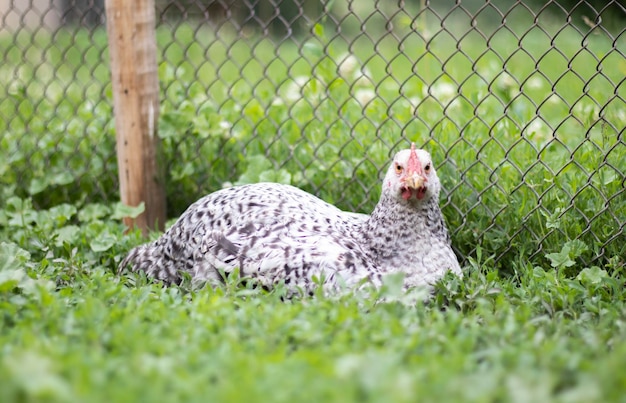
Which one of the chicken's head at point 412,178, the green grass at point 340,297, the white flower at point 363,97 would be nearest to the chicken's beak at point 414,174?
the chicken's head at point 412,178

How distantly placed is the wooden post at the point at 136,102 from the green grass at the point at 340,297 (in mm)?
157

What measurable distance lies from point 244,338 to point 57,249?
177 centimetres

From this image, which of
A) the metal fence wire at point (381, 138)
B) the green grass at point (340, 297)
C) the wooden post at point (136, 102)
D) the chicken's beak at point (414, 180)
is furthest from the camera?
the wooden post at point (136, 102)

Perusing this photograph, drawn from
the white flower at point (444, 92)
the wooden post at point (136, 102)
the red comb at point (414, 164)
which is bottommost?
the wooden post at point (136, 102)

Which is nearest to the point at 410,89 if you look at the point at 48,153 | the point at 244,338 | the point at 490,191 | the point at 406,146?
the point at 406,146

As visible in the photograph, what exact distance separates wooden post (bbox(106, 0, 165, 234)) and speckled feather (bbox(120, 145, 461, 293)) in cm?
71

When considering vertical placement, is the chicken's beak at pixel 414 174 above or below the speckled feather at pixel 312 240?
above

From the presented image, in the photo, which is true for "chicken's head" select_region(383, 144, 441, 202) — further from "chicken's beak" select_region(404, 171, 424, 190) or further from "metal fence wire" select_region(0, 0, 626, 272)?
"metal fence wire" select_region(0, 0, 626, 272)

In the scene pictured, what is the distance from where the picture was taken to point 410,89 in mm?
5734

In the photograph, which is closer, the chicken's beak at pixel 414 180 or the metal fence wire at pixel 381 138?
the chicken's beak at pixel 414 180

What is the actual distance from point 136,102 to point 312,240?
1.43 metres

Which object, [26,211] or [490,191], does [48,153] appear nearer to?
[26,211]

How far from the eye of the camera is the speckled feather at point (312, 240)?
3041 millimetres

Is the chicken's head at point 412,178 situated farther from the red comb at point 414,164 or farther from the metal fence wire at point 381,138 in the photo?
the metal fence wire at point 381,138
